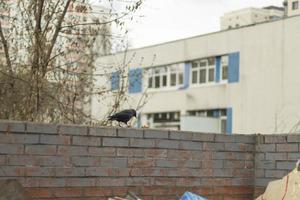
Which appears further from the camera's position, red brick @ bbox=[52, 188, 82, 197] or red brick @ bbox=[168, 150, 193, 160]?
red brick @ bbox=[168, 150, 193, 160]

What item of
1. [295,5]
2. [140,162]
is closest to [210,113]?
[295,5]

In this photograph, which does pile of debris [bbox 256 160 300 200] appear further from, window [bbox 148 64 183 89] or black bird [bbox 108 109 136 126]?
window [bbox 148 64 183 89]

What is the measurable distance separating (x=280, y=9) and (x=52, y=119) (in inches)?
2163

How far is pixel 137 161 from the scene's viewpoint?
236 inches

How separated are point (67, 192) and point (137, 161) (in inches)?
31.3

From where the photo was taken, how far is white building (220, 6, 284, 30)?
204ft

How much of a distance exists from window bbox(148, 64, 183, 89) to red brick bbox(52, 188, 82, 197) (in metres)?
32.9

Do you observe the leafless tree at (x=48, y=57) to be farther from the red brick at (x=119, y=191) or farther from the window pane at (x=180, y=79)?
the window pane at (x=180, y=79)

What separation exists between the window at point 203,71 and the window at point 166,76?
3.72ft

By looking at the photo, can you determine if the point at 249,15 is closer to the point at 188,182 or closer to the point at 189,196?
the point at 188,182

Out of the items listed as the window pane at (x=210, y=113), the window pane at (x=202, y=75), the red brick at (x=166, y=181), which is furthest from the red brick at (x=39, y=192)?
the window pane at (x=202, y=75)

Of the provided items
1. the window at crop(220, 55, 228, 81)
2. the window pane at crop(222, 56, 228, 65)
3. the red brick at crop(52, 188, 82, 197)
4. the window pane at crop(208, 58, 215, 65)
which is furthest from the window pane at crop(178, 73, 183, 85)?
the red brick at crop(52, 188, 82, 197)

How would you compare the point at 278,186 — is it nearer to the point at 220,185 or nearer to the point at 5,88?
the point at 220,185

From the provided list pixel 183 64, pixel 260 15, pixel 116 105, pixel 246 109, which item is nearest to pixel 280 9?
pixel 260 15
